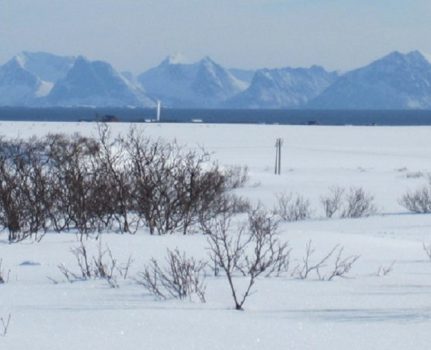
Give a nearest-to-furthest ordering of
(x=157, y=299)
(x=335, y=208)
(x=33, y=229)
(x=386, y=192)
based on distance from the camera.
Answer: (x=157, y=299)
(x=33, y=229)
(x=335, y=208)
(x=386, y=192)

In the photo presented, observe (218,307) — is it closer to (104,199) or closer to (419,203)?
(104,199)

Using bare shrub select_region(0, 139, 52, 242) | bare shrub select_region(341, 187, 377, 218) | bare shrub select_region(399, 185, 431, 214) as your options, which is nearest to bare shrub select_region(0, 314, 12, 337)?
bare shrub select_region(0, 139, 52, 242)

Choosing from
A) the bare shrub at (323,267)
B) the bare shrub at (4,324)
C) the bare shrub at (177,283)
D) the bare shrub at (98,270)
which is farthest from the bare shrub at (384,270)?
the bare shrub at (4,324)

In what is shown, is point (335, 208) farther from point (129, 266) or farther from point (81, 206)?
point (129, 266)

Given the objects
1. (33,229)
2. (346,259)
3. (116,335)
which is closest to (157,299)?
(116,335)

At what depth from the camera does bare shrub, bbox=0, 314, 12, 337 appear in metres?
6.88

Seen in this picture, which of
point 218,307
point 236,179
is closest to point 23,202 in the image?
point 218,307

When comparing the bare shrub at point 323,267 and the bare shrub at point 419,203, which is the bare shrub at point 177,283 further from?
the bare shrub at point 419,203

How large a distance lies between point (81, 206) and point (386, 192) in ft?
71.3

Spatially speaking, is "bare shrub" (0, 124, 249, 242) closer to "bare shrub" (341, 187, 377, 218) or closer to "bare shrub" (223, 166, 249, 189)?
"bare shrub" (341, 187, 377, 218)

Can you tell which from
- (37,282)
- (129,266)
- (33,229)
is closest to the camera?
(37,282)

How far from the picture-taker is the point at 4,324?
7219 mm

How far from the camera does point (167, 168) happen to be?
47.9 feet

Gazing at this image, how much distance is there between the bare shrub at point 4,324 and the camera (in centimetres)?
688
